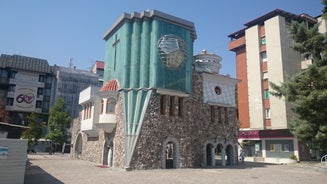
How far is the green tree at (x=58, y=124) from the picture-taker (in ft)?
158

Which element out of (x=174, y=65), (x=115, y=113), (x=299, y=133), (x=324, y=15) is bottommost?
(x=299, y=133)

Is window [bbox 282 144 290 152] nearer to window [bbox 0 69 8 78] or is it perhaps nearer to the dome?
the dome

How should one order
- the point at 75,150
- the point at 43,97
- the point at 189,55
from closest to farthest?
the point at 189,55, the point at 75,150, the point at 43,97

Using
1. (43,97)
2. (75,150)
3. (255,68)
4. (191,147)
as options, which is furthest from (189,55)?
(43,97)

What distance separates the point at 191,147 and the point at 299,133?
29.7 feet

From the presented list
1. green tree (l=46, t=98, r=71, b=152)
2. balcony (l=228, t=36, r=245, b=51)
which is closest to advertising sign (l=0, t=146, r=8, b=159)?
balcony (l=228, t=36, r=245, b=51)

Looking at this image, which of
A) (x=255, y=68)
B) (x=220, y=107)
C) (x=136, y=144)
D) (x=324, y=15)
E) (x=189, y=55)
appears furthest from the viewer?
(x=255, y=68)

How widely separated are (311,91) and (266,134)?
56.9ft

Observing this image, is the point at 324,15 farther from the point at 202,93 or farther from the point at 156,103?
the point at 156,103

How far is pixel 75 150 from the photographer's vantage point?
3441cm

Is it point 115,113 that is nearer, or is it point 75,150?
point 115,113

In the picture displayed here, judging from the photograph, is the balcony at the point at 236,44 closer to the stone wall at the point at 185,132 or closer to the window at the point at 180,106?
the stone wall at the point at 185,132

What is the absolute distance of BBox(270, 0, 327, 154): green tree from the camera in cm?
1834

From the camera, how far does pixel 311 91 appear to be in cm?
1881
